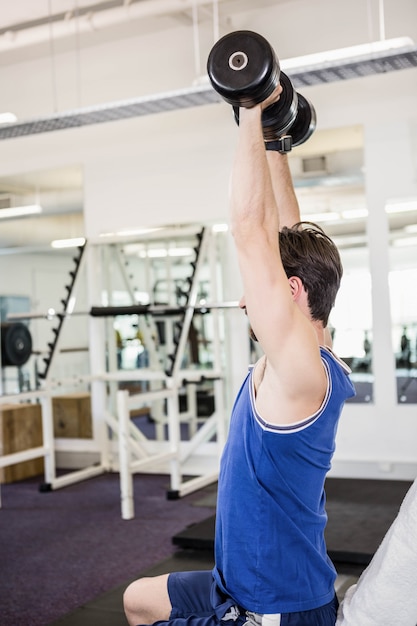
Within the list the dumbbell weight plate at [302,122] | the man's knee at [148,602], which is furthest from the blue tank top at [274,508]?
the dumbbell weight plate at [302,122]

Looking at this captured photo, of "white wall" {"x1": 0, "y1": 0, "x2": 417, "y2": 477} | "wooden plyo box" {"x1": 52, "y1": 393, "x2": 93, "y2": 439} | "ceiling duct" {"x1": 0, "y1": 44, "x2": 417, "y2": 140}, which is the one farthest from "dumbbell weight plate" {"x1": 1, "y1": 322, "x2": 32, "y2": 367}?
"ceiling duct" {"x1": 0, "y1": 44, "x2": 417, "y2": 140}

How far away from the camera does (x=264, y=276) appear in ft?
4.50

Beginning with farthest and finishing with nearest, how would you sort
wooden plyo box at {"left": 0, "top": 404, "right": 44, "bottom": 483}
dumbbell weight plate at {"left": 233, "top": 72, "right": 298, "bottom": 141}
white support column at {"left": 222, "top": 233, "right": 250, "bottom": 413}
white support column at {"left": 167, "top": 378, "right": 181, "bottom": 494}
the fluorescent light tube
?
1. wooden plyo box at {"left": 0, "top": 404, "right": 44, "bottom": 483}
2. white support column at {"left": 222, "top": 233, "right": 250, "bottom": 413}
3. white support column at {"left": 167, "top": 378, "right": 181, "bottom": 494}
4. the fluorescent light tube
5. dumbbell weight plate at {"left": 233, "top": 72, "right": 298, "bottom": 141}

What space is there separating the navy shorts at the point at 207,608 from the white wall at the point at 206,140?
135 inches

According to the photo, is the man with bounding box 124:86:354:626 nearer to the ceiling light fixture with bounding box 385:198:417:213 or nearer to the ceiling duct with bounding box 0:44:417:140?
the ceiling duct with bounding box 0:44:417:140

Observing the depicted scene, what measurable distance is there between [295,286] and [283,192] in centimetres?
55

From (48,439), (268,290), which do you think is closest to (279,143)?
(268,290)

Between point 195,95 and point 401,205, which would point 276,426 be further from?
point 401,205

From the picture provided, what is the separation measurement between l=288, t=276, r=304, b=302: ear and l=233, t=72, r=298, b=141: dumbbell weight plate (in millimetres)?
362

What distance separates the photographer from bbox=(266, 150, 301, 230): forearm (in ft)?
6.51

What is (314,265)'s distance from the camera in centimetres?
151

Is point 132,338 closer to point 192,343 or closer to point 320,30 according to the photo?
point 192,343

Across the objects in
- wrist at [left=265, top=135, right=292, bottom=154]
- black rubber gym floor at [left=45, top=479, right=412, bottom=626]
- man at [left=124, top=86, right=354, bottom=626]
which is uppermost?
wrist at [left=265, top=135, right=292, bottom=154]

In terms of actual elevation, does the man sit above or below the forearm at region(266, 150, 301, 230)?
below
